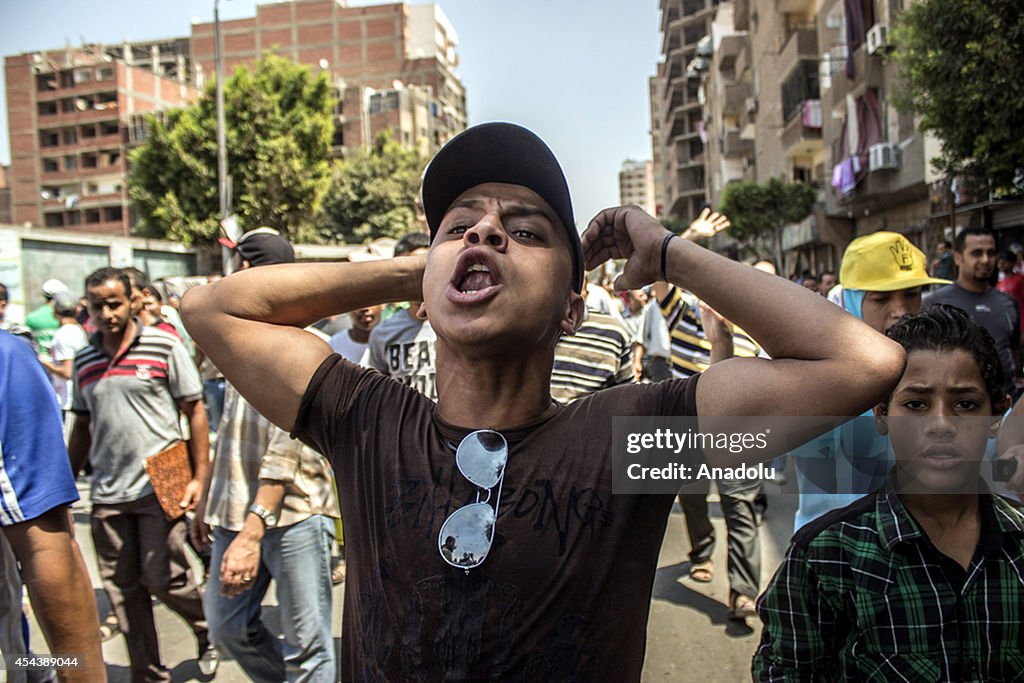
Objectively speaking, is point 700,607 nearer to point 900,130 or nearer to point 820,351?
point 820,351

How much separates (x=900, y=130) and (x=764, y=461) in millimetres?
21801

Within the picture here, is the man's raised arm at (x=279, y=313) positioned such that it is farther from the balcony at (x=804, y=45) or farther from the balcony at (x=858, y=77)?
the balcony at (x=804, y=45)

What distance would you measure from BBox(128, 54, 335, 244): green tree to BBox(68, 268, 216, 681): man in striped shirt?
2740 centimetres

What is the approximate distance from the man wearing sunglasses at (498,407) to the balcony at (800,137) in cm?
2831

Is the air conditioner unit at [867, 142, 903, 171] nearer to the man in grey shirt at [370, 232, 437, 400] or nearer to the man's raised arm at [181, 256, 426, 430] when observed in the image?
the man in grey shirt at [370, 232, 437, 400]

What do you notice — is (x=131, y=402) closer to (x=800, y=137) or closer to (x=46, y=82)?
(x=800, y=137)

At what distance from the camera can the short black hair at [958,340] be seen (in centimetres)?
188

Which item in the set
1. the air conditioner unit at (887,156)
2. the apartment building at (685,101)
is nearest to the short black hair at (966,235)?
the air conditioner unit at (887,156)

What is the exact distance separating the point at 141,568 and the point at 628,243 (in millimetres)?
3100

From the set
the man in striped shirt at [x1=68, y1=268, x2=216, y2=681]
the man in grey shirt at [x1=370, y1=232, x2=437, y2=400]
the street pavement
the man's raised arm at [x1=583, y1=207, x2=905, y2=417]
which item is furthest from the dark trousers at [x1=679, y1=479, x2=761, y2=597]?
the man's raised arm at [x1=583, y1=207, x2=905, y2=417]

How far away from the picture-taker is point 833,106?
25.5 metres

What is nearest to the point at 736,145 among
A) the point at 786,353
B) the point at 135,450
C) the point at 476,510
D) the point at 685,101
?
the point at 685,101

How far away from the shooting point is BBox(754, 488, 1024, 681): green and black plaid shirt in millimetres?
1664

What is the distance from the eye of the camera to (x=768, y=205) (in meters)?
31.3
